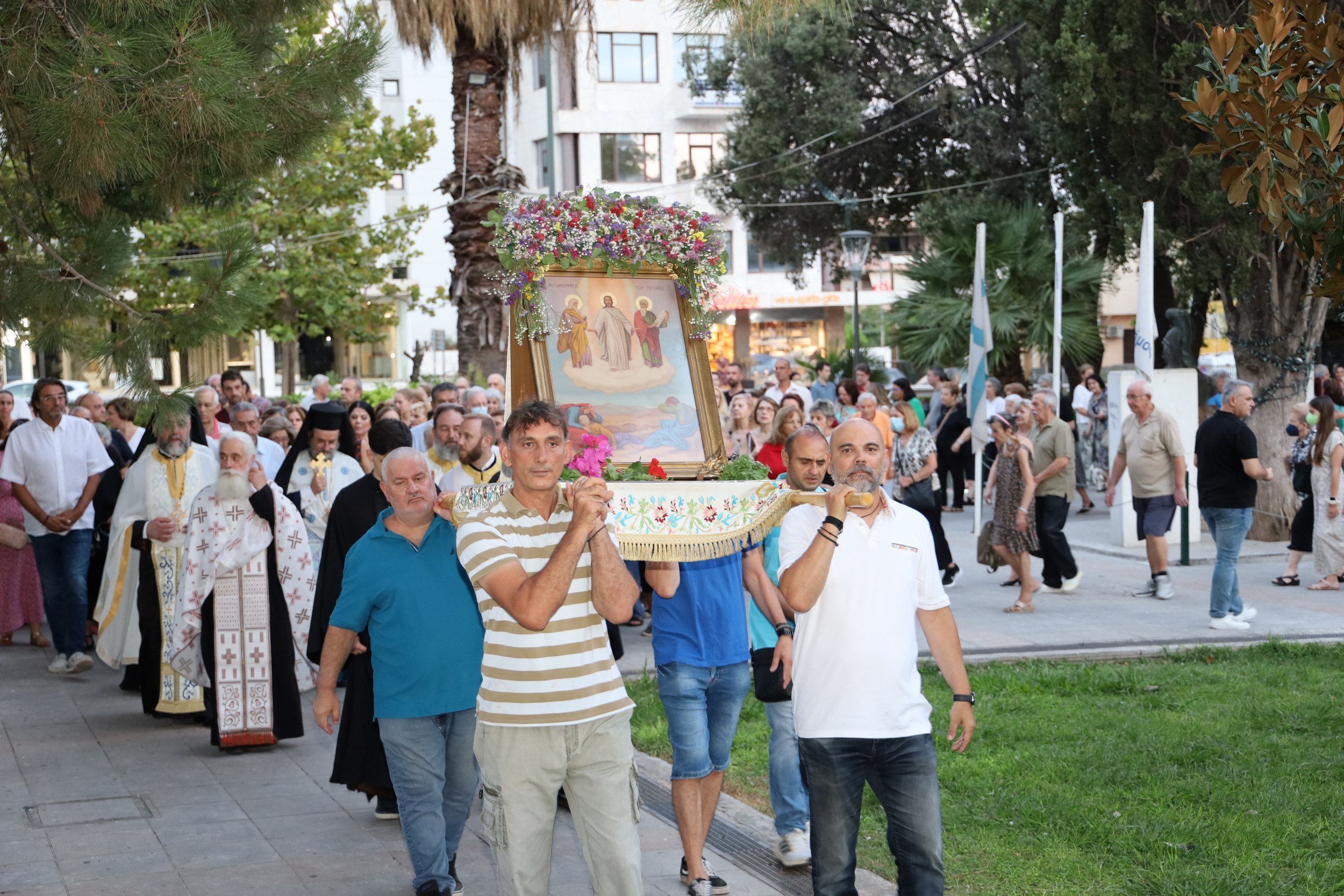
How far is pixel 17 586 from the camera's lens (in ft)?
39.0

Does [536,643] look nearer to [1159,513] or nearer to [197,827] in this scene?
[197,827]

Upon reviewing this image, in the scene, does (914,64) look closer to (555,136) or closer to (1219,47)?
(555,136)

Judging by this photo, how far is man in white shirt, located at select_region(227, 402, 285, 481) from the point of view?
34.3 feet

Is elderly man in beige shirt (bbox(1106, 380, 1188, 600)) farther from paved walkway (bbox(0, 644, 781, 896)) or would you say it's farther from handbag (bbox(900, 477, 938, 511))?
paved walkway (bbox(0, 644, 781, 896))

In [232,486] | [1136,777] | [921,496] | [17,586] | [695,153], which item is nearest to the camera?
[1136,777]

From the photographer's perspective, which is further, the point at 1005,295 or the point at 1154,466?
the point at 1005,295

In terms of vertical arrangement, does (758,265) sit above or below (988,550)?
above

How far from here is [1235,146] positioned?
587 cm

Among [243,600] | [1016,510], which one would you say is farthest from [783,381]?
[243,600]

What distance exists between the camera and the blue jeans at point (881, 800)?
4.37 metres

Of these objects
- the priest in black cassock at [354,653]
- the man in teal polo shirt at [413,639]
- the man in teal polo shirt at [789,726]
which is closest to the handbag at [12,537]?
the priest in black cassock at [354,653]

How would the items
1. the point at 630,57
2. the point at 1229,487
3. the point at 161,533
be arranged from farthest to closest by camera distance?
1. the point at 630,57
2. the point at 1229,487
3. the point at 161,533

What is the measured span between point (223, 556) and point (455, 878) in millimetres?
3029

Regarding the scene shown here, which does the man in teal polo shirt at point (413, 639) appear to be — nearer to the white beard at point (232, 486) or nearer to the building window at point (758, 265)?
the white beard at point (232, 486)
